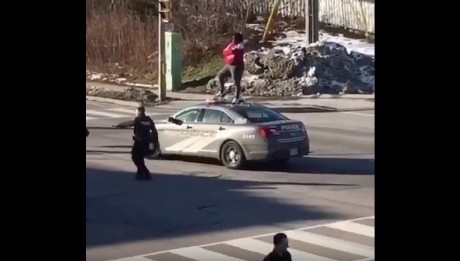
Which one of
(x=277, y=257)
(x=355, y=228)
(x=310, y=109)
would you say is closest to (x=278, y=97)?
(x=310, y=109)

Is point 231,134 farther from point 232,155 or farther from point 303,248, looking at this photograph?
point 303,248

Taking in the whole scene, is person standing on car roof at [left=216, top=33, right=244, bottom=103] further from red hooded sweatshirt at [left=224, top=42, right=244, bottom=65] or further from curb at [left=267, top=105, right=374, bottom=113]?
curb at [left=267, top=105, right=374, bottom=113]

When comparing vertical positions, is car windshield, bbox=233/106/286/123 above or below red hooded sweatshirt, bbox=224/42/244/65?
below

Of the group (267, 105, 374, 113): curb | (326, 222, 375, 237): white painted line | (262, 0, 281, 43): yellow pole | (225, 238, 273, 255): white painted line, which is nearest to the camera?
(225, 238, 273, 255): white painted line

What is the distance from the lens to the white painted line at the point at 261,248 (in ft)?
15.5

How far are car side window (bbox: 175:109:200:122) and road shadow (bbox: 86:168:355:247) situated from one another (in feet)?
0.97

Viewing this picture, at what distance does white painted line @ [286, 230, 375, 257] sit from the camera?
188 inches

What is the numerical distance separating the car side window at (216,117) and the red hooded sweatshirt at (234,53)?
27 cm

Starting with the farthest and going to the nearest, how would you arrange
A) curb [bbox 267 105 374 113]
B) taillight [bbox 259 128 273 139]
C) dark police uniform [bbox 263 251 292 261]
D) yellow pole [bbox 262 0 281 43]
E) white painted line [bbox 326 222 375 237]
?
1. curb [bbox 267 105 374 113]
2. yellow pole [bbox 262 0 281 43]
3. taillight [bbox 259 128 273 139]
4. white painted line [bbox 326 222 375 237]
5. dark police uniform [bbox 263 251 292 261]

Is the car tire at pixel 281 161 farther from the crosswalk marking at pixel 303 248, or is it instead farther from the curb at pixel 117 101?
the curb at pixel 117 101

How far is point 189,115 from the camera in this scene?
5.24 m

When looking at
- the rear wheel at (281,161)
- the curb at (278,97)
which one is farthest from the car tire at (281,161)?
the curb at (278,97)

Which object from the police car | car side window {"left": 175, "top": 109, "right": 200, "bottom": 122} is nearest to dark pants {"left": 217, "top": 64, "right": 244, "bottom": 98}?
the police car
